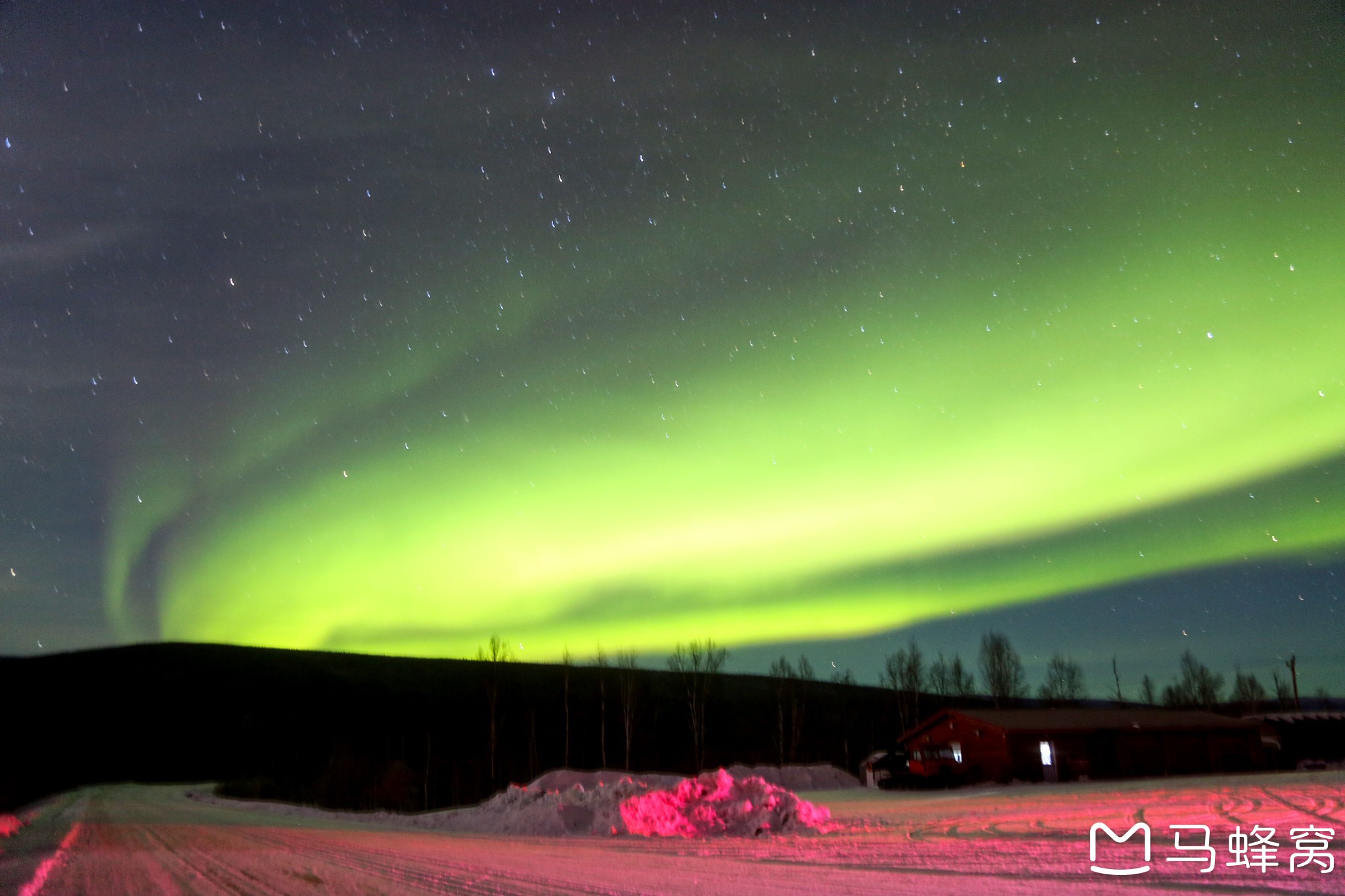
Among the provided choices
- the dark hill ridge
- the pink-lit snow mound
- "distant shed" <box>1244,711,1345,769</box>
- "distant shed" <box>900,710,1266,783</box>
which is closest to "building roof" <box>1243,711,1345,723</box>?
"distant shed" <box>1244,711,1345,769</box>

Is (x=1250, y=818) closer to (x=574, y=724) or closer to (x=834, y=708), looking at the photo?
(x=574, y=724)

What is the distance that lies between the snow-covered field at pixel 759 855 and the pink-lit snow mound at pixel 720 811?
0.72 meters

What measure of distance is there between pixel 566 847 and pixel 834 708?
120m

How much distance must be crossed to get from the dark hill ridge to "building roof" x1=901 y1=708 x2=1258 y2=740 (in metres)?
30.3

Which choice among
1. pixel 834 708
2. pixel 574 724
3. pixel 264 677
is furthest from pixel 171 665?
pixel 834 708

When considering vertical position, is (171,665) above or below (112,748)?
above

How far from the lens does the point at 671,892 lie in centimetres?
1166

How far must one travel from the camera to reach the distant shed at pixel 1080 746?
145 ft

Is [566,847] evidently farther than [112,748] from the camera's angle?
No

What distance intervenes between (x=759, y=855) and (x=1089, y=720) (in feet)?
121

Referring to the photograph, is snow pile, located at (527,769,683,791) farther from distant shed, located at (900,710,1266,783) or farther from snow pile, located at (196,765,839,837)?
distant shed, located at (900,710,1266,783)

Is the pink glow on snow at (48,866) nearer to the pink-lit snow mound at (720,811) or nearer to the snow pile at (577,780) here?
the pink-lit snow mound at (720,811)

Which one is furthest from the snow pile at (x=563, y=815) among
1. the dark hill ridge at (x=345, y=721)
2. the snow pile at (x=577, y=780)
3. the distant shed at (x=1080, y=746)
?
the dark hill ridge at (x=345, y=721)

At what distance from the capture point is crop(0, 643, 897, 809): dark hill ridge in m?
83.3
